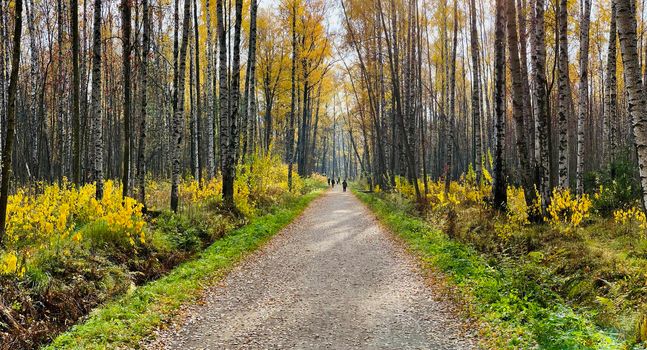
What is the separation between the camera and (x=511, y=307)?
501 centimetres

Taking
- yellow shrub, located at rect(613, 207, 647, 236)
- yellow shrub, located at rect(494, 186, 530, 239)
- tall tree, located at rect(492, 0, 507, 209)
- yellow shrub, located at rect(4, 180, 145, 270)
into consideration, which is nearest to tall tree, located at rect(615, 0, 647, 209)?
yellow shrub, located at rect(494, 186, 530, 239)

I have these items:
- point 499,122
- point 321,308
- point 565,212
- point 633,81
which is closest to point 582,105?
point 499,122

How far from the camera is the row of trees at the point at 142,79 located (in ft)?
34.4

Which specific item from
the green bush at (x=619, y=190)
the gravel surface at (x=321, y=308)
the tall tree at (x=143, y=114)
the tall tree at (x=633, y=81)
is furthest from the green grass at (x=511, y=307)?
the tall tree at (x=143, y=114)

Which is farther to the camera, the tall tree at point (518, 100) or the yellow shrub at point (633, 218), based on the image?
the tall tree at point (518, 100)

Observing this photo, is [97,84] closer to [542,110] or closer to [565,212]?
[542,110]

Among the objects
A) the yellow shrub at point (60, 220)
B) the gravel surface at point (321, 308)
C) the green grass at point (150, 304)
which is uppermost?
the yellow shrub at point (60, 220)

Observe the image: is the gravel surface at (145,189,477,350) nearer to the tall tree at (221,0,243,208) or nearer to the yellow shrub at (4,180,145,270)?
the yellow shrub at (4,180,145,270)

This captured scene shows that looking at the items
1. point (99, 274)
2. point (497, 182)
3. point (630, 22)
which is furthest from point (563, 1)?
point (99, 274)

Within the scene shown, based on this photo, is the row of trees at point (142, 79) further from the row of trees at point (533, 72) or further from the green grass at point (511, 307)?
the green grass at point (511, 307)

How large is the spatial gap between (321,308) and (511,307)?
2.45 metres

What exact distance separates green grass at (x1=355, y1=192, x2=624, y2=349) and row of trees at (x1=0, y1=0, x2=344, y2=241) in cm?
690

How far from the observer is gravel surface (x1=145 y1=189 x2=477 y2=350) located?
4.71 meters

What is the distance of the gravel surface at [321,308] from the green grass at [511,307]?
0.33 m
